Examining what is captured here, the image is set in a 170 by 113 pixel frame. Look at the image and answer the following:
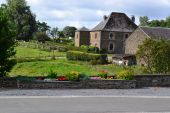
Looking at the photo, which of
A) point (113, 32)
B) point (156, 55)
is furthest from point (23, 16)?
point (156, 55)

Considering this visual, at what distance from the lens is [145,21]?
154500mm

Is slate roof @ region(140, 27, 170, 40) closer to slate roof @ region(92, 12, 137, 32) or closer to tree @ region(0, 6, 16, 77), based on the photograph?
slate roof @ region(92, 12, 137, 32)

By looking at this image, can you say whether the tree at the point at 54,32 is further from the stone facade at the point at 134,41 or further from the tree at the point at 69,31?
the stone facade at the point at 134,41

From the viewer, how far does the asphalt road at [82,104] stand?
54.9 feet

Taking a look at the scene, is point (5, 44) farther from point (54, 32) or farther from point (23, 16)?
point (54, 32)

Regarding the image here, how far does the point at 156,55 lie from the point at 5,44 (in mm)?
19987

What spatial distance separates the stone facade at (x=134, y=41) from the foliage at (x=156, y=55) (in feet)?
102

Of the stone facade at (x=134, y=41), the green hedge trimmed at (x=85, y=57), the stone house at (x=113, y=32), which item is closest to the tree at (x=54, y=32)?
the stone house at (x=113, y=32)

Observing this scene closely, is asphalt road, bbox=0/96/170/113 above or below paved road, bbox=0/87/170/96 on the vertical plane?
below

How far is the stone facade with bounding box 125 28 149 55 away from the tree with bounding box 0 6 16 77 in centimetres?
5042

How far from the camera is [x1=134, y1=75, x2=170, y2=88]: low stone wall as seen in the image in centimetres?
2551

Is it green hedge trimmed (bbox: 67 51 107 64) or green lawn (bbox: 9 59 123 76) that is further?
green hedge trimmed (bbox: 67 51 107 64)

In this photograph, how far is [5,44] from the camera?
24.5 m

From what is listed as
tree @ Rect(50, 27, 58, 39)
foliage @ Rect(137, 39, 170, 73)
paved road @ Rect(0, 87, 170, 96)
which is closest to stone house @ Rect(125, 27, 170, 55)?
foliage @ Rect(137, 39, 170, 73)
